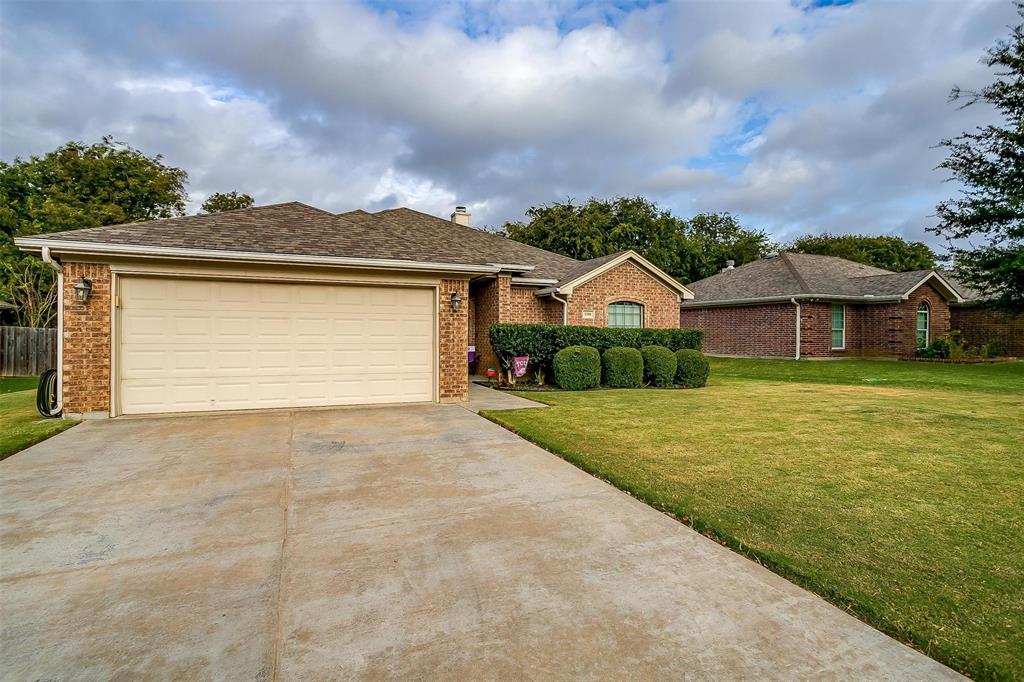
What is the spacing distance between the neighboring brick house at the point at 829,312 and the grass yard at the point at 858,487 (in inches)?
377

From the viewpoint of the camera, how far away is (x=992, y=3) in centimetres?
1352

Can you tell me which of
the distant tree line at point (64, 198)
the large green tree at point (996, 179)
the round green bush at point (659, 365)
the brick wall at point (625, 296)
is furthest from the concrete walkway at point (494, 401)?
the distant tree line at point (64, 198)

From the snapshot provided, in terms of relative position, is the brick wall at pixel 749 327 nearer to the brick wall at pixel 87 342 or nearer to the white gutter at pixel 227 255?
the white gutter at pixel 227 255

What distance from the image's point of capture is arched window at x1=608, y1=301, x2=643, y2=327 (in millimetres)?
15891

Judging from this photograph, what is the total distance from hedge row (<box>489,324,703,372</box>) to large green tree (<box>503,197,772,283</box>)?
2228 centimetres

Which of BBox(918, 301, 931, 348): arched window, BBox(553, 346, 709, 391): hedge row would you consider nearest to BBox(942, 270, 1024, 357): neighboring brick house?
BBox(918, 301, 931, 348): arched window

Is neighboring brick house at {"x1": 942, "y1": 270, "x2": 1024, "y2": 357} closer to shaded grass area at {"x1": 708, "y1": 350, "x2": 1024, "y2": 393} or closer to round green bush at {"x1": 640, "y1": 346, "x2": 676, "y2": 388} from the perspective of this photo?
shaded grass area at {"x1": 708, "y1": 350, "x2": 1024, "y2": 393}

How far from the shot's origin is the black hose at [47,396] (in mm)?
7391

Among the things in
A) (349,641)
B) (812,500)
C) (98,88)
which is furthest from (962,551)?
(98,88)

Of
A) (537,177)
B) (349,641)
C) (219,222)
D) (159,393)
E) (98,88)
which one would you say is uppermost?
(537,177)

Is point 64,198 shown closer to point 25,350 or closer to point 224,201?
point 224,201

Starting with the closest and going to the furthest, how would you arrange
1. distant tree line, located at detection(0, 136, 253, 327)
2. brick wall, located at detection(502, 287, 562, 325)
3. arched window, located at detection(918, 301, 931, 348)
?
brick wall, located at detection(502, 287, 562, 325)
arched window, located at detection(918, 301, 931, 348)
distant tree line, located at detection(0, 136, 253, 327)

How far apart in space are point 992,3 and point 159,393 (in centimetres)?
2260

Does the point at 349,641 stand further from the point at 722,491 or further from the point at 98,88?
the point at 98,88
